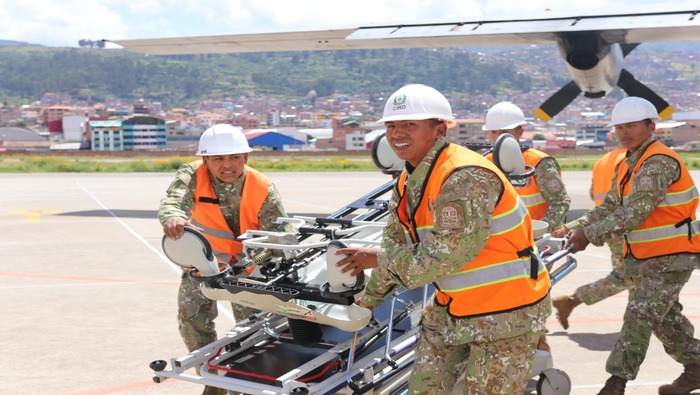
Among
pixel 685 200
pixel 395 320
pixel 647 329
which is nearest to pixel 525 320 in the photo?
pixel 395 320

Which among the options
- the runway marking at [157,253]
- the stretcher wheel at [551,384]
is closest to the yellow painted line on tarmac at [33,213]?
the runway marking at [157,253]

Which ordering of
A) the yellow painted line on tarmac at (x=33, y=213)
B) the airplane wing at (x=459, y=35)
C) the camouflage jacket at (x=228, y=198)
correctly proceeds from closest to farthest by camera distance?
the camouflage jacket at (x=228, y=198), the airplane wing at (x=459, y=35), the yellow painted line on tarmac at (x=33, y=213)

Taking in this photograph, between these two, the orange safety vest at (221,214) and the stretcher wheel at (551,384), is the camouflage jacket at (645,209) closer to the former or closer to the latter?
the stretcher wheel at (551,384)

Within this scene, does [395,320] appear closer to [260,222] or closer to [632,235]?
[260,222]

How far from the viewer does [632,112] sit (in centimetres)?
599

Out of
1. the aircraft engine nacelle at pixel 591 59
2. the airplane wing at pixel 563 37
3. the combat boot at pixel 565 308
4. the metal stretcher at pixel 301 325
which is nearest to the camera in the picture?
the metal stretcher at pixel 301 325

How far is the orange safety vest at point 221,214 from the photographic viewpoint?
5.71m

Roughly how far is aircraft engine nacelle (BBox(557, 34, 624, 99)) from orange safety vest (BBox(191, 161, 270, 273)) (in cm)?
1213

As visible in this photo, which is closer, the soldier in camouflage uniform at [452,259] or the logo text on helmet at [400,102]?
the soldier in camouflage uniform at [452,259]

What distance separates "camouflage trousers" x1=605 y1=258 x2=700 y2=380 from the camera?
559cm

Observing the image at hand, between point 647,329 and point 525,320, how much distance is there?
226 centimetres

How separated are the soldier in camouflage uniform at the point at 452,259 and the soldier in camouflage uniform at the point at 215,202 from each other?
6.18 ft

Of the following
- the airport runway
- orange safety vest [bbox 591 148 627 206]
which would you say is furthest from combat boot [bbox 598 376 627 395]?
orange safety vest [bbox 591 148 627 206]

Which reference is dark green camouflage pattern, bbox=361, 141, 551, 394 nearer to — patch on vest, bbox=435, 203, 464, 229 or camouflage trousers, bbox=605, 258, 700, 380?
patch on vest, bbox=435, 203, 464, 229
